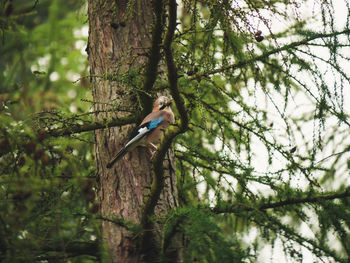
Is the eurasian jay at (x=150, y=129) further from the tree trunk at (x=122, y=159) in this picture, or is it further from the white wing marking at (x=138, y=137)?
the tree trunk at (x=122, y=159)

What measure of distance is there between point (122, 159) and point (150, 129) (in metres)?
0.77

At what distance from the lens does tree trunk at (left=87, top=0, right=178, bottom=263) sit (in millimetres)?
4023

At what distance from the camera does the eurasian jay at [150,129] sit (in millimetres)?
4570

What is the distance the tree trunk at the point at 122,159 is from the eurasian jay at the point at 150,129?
10 centimetres

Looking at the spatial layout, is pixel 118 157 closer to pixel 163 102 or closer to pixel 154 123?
pixel 154 123

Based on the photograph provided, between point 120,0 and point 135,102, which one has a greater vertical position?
point 120,0

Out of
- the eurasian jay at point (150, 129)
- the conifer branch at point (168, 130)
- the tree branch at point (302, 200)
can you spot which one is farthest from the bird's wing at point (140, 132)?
the tree branch at point (302, 200)

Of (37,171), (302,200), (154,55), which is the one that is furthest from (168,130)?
(302,200)

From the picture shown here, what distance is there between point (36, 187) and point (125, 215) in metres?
2.09

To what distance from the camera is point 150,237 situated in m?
3.75

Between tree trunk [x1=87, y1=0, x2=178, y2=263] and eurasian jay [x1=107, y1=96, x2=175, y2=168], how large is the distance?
0.10 meters

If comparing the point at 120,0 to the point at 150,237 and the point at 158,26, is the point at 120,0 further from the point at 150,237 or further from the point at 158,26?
the point at 150,237

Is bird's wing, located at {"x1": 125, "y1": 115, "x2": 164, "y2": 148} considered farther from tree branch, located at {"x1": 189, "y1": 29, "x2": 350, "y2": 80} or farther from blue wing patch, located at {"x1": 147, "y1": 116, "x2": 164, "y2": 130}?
tree branch, located at {"x1": 189, "y1": 29, "x2": 350, "y2": 80}

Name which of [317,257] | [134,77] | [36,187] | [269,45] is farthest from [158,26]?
[317,257]
